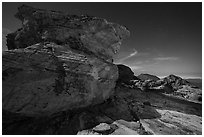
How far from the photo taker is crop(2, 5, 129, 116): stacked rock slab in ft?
40.7

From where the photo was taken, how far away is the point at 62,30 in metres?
17.1

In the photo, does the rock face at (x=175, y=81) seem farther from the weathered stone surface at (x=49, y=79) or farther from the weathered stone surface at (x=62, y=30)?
the weathered stone surface at (x=49, y=79)

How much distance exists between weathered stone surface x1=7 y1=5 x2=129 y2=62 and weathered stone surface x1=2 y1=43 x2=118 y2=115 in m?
1.93

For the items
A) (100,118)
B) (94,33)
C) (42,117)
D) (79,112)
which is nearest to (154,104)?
(100,118)

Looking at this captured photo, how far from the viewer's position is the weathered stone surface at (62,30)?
1700cm

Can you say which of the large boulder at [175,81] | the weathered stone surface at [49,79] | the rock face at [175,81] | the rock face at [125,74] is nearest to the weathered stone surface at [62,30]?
the weathered stone surface at [49,79]

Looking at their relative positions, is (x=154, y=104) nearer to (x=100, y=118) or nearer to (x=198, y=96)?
(x=198, y=96)

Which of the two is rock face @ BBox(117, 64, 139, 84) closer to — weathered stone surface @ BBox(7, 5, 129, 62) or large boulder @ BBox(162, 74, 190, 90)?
large boulder @ BBox(162, 74, 190, 90)

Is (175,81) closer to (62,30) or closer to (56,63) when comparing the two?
(62,30)

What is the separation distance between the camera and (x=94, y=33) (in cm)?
1886

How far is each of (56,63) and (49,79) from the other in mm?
1791

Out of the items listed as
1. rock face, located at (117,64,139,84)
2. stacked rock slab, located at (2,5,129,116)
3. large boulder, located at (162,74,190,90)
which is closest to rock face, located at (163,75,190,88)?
large boulder, located at (162,74,190,90)

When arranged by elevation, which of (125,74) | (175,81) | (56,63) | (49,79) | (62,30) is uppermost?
(62,30)

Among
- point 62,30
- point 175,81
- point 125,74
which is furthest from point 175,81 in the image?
point 62,30
